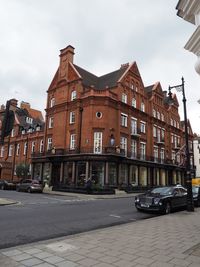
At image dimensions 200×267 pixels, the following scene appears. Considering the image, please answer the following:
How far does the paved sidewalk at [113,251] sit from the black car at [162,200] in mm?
5317

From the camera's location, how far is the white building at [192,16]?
586 centimetres

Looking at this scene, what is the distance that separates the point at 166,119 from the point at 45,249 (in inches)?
1887

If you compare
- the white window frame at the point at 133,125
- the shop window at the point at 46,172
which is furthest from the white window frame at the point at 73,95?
the shop window at the point at 46,172

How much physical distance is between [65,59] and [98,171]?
19.4 metres

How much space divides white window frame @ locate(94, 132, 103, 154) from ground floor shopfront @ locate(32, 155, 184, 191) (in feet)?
5.55

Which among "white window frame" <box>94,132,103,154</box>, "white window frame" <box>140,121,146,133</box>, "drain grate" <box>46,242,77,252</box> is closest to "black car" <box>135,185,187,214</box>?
"drain grate" <box>46,242,77,252</box>

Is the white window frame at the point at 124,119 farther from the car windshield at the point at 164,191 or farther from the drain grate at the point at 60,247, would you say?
the drain grate at the point at 60,247

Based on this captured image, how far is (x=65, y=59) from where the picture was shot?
135ft

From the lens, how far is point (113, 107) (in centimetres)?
3675

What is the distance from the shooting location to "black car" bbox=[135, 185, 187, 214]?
45.4 feet

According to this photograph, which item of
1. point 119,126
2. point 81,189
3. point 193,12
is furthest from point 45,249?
point 119,126

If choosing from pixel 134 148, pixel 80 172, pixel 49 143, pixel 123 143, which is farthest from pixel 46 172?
pixel 134 148

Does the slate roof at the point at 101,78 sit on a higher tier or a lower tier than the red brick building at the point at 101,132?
higher

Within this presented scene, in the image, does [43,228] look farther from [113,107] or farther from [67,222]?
[113,107]
